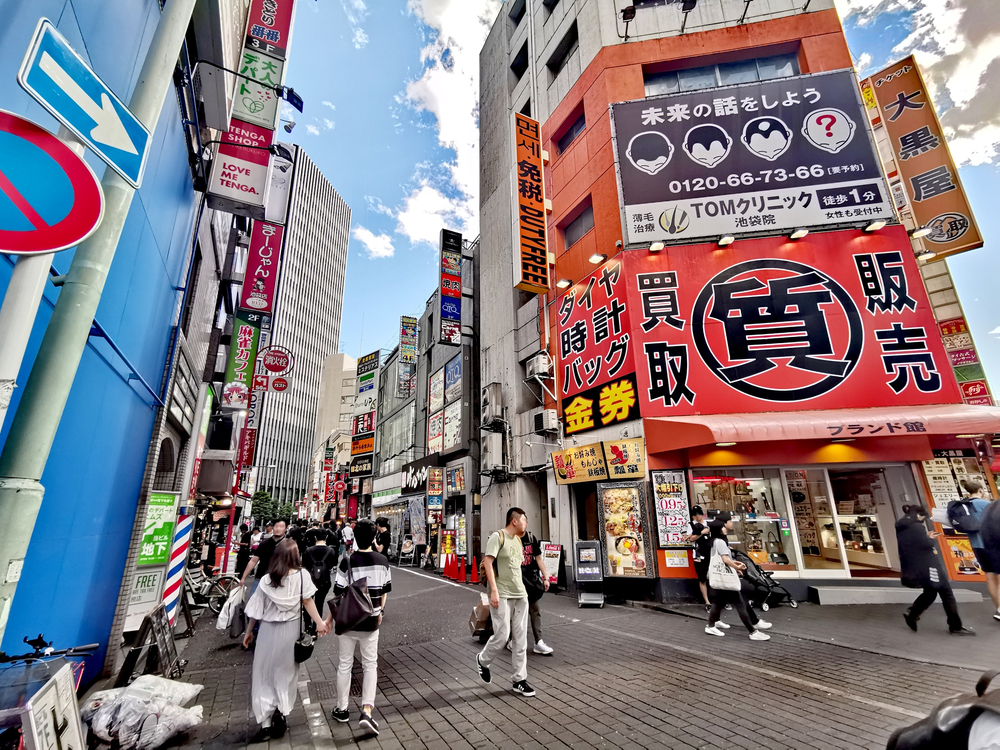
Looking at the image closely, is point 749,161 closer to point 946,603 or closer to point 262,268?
point 946,603

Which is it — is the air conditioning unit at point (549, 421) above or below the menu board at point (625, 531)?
above

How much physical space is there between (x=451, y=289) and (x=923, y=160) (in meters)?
17.5

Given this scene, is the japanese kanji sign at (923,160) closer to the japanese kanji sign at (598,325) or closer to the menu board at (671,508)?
the japanese kanji sign at (598,325)

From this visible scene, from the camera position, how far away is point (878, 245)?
11328mm

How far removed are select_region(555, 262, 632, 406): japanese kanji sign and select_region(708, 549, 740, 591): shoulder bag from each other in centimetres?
545

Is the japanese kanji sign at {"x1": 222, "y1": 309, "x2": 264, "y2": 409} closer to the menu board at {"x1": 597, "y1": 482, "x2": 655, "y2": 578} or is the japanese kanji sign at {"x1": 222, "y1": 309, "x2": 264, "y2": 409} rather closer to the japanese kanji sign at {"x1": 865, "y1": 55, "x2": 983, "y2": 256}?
the menu board at {"x1": 597, "y1": 482, "x2": 655, "y2": 578}

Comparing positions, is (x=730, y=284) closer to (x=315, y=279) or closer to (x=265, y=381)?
(x=265, y=381)

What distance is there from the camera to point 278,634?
4.44 metres

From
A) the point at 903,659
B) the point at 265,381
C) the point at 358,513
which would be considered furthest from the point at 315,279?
the point at 903,659

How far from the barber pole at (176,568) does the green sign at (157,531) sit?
307 millimetres

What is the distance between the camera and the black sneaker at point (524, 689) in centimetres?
500

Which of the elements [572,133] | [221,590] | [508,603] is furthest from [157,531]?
[572,133]

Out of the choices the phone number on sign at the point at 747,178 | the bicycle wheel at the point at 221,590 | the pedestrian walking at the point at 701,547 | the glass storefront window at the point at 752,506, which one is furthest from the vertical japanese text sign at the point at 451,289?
the pedestrian walking at the point at 701,547

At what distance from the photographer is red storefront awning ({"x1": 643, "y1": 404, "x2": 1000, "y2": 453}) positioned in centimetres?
870
